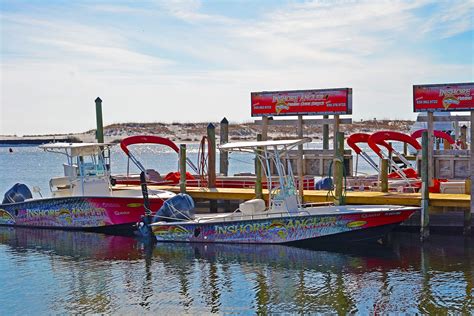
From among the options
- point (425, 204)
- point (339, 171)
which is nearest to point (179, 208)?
point (339, 171)

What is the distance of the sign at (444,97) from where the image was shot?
27844 mm

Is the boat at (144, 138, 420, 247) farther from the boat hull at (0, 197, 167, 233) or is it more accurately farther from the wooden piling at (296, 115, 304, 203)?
the boat hull at (0, 197, 167, 233)

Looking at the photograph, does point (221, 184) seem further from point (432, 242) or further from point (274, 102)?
point (432, 242)

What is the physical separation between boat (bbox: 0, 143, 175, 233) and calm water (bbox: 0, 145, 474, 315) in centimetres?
215

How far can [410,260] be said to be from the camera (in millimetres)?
22156

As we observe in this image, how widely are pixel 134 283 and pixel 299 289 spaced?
4.70m

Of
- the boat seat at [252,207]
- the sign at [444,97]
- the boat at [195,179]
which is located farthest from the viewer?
the boat at [195,179]

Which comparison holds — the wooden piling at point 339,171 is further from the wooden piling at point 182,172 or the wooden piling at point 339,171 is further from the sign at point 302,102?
the wooden piling at point 182,172

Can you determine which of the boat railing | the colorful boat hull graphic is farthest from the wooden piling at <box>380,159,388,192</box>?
the colorful boat hull graphic

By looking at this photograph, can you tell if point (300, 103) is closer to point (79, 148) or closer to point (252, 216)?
point (252, 216)

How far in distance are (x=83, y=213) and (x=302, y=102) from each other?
1054 cm

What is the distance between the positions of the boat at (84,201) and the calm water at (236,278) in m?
2.15

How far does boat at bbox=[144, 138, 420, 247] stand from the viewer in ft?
77.5

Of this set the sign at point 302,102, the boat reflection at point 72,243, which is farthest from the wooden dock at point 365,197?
the sign at point 302,102
